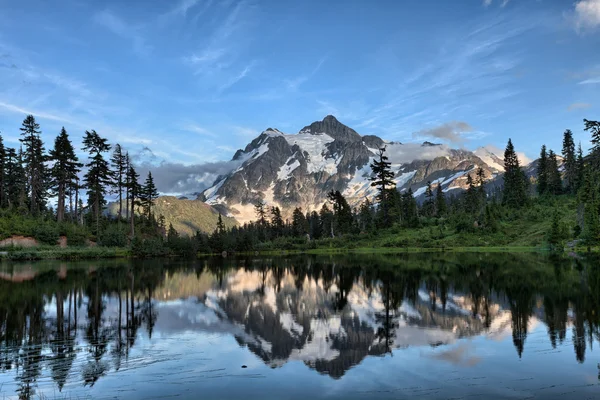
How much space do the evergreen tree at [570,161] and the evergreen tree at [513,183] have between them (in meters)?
12.8

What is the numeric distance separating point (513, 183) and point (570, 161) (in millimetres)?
20912

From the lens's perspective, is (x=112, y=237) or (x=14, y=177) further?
(x=14, y=177)

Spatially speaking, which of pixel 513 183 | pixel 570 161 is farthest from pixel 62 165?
pixel 570 161

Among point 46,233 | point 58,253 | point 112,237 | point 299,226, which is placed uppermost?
point 299,226

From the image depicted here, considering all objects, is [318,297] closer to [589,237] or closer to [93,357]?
[93,357]

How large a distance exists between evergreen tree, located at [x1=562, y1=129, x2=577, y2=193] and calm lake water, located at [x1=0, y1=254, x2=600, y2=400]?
102001mm

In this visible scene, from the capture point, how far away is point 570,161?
116 meters

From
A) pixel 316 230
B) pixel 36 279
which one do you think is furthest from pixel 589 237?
pixel 316 230

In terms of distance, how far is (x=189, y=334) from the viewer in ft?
53.1

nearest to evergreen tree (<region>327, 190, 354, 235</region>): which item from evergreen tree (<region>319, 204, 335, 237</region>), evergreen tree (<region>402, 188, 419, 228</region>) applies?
evergreen tree (<region>319, 204, 335, 237</region>)

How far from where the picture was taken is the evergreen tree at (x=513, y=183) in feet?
345

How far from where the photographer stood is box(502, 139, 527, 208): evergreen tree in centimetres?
10512

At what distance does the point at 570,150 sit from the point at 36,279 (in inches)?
5120

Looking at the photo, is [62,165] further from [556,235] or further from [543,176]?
[543,176]
